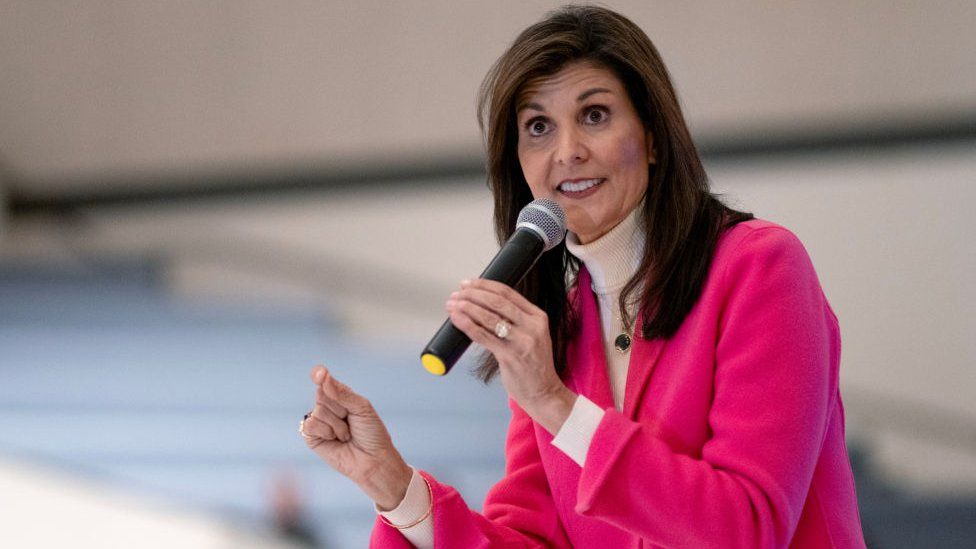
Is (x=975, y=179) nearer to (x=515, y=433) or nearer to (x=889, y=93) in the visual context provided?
(x=889, y=93)

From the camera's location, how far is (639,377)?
1.42 metres

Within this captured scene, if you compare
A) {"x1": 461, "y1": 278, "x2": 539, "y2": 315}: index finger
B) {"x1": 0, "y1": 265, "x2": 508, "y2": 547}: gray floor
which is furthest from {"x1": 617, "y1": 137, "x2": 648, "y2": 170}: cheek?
{"x1": 0, "y1": 265, "x2": 508, "y2": 547}: gray floor

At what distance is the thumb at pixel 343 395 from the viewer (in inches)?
53.7

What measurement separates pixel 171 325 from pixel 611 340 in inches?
118

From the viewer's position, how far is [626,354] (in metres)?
1.50

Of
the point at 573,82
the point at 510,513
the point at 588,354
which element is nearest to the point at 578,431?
the point at 588,354

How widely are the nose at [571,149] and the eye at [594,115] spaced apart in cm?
3

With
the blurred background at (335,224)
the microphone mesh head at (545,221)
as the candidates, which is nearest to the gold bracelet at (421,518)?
the microphone mesh head at (545,221)

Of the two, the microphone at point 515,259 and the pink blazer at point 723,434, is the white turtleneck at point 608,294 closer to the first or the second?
the pink blazer at point 723,434

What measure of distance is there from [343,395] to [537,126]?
442mm

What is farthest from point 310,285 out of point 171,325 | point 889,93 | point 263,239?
point 889,93

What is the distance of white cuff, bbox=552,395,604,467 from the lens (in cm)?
125

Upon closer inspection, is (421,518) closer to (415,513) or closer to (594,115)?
(415,513)

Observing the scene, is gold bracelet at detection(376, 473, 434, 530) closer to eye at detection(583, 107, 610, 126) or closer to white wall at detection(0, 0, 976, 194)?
eye at detection(583, 107, 610, 126)
